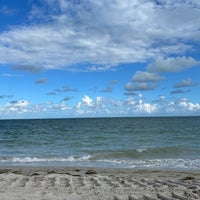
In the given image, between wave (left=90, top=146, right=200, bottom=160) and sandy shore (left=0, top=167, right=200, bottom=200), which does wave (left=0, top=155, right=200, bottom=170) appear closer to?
wave (left=90, top=146, right=200, bottom=160)

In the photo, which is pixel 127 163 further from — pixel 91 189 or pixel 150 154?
pixel 91 189

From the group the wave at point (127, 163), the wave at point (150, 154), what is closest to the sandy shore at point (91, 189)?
the wave at point (127, 163)

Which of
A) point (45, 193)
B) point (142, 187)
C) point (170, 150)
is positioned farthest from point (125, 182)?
point (170, 150)

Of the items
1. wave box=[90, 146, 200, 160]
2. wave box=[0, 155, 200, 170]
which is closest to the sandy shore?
wave box=[0, 155, 200, 170]

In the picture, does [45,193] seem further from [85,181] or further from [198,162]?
[198,162]

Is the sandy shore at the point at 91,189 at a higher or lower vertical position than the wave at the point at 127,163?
higher

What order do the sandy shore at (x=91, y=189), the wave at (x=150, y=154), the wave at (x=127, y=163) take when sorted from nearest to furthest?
the sandy shore at (x=91, y=189), the wave at (x=127, y=163), the wave at (x=150, y=154)

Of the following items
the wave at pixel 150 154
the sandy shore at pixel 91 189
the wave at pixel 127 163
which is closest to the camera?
the sandy shore at pixel 91 189

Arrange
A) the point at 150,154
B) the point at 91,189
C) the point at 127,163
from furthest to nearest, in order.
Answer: the point at 150,154
the point at 127,163
the point at 91,189

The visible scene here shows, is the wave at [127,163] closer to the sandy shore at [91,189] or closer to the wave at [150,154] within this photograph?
the wave at [150,154]

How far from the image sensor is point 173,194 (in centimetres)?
836

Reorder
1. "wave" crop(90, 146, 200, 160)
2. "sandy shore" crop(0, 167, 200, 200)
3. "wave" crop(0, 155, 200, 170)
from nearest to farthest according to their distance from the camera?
"sandy shore" crop(0, 167, 200, 200), "wave" crop(0, 155, 200, 170), "wave" crop(90, 146, 200, 160)

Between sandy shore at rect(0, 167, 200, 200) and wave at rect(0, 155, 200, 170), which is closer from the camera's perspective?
sandy shore at rect(0, 167, 200, 200)

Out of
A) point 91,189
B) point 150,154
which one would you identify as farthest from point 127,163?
point 91,189
